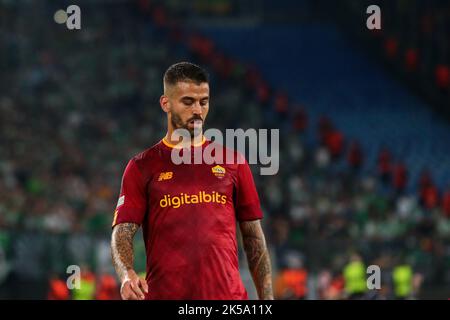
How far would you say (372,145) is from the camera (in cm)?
3228

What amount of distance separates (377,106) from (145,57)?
7.63m

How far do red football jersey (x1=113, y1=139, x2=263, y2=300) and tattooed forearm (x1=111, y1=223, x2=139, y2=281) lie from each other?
0.05 metres

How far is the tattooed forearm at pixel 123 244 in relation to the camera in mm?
6236

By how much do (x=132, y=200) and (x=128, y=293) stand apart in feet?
2.37

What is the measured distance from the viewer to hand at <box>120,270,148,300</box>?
5727 millimetres

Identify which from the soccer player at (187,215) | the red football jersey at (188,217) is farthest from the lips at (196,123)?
the red football jersey at (188,217)

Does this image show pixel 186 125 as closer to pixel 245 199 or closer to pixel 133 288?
pixel 245 199

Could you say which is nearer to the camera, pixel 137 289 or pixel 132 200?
pixel 137 289

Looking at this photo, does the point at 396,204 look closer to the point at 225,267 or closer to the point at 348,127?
the point at 348,127

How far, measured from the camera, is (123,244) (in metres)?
6.30

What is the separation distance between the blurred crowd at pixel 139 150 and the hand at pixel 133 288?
404 inches

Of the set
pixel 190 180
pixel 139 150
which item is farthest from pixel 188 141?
pixel 139 150

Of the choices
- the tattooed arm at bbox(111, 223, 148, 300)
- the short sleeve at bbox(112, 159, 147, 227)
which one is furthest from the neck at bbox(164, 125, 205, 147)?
the tattooed arm at bbox(111, 223, 148, 300)

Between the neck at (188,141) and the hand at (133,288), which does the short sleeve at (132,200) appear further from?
the hand at (133,288)
